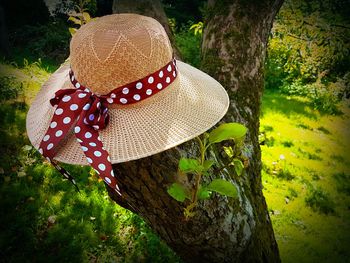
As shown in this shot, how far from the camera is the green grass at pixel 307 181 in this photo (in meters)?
4.63

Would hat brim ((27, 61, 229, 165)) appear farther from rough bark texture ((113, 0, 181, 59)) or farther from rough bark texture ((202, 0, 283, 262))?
rough bark texture ((113, 0, 181, 59))

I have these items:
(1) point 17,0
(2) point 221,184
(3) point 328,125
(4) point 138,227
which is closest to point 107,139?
(2) point 221,184

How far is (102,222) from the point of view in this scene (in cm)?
420

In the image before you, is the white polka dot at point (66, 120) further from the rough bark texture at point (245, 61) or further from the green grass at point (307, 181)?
the green grass at point (307, 181)

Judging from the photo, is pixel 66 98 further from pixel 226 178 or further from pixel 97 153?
pixel 226 178

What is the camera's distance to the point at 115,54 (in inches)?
55.2

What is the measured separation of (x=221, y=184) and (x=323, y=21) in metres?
3.92

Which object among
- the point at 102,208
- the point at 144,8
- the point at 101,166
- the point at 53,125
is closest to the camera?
the point at 101,166

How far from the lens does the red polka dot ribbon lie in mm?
1237

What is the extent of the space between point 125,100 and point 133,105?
0.17 ft

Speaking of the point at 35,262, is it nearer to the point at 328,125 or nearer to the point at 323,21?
the point at 323,21

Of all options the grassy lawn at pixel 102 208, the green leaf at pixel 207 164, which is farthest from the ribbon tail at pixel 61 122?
the grassy lawn at pixel 102 208

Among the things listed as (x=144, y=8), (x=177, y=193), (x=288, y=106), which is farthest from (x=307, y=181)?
(x=177, y=193)

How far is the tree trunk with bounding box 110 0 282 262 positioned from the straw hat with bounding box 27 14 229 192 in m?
0.28
